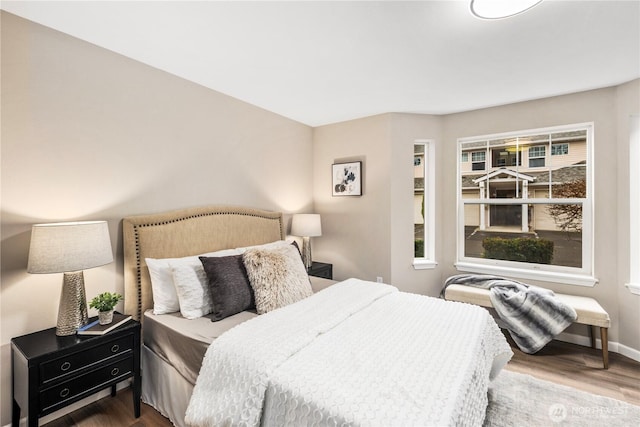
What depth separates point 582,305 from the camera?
2.73 meters

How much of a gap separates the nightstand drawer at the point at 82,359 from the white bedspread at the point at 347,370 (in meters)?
0.70

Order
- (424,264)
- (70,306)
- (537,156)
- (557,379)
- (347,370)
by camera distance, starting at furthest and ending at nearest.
A: 1. (424,264)
2. (537,156)
3. (557,379)
4. (70,306)
5. (347,370)

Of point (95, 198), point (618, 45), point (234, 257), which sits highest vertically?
point (618, 45)

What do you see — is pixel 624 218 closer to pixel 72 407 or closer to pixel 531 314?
pixel 531 314

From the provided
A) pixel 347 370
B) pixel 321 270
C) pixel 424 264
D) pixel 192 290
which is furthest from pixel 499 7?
pixel 321 270

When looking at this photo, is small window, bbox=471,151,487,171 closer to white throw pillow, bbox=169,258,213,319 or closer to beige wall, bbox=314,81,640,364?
beige wall, bbox=314,81,640,364

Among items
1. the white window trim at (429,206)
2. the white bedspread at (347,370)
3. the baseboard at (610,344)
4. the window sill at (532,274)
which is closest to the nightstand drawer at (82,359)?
the white bedspread at (347,370)

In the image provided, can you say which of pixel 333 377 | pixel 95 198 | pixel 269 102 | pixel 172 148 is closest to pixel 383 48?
pixel 269 102

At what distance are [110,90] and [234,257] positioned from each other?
151 cm

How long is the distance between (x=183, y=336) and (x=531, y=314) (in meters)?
2.97

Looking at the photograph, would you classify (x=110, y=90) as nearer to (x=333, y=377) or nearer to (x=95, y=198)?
(x=95, y=198)

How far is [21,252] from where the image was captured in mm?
1802

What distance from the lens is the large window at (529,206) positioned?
3109 millimetres

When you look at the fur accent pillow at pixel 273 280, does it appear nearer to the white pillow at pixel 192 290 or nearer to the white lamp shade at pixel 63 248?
the white pillow at pixel 192 290
